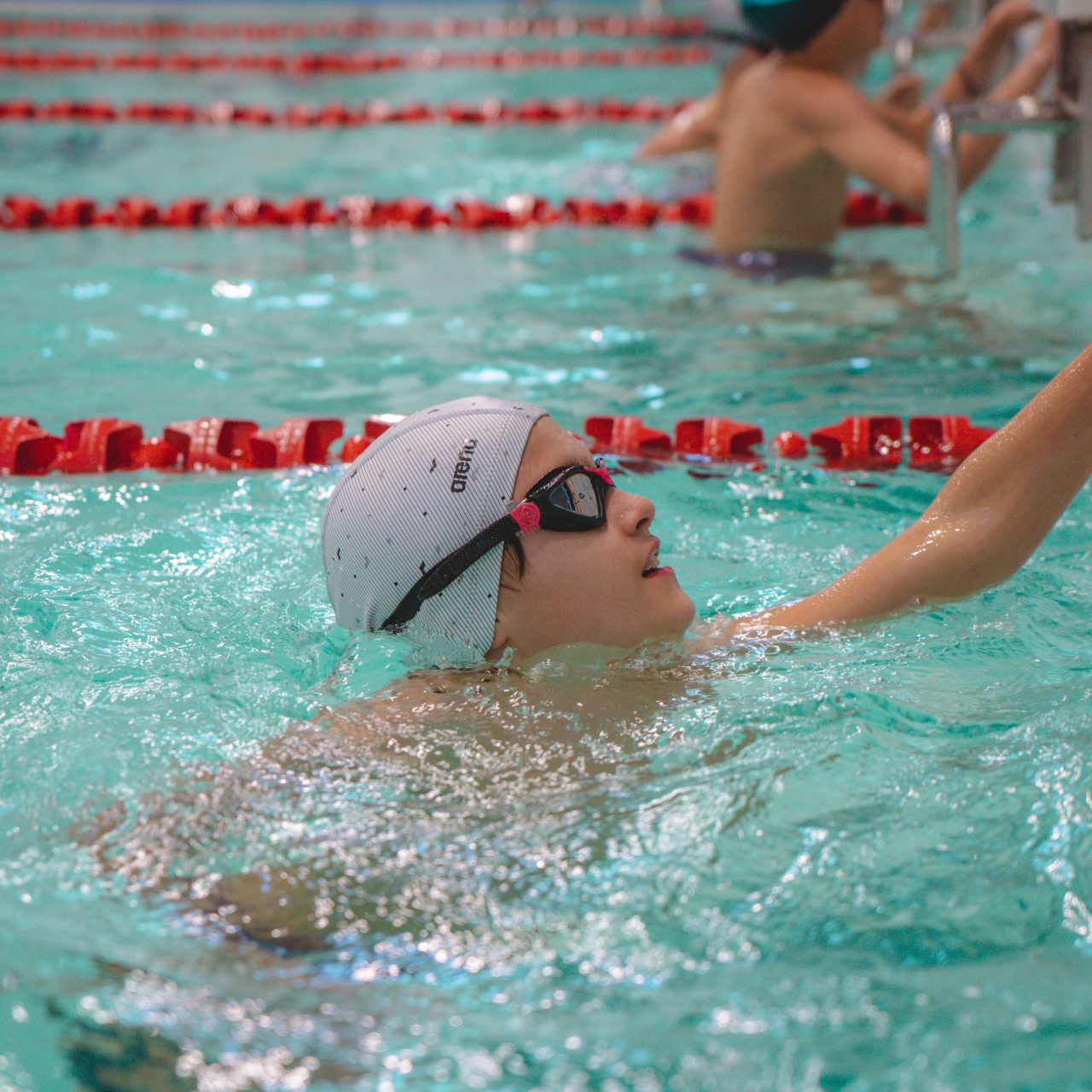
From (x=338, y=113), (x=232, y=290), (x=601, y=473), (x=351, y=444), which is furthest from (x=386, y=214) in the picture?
(x=601, y=473)

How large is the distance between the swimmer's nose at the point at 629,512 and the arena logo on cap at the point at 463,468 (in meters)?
0.25

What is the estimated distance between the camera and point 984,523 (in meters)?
2.32

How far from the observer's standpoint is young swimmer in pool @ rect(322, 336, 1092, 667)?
6.95 feet

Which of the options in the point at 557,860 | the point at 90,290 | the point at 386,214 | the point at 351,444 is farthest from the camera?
the point at 386,214

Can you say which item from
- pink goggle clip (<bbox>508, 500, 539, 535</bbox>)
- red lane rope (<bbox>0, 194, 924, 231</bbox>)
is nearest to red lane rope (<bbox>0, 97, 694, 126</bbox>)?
red lane rope (<bbox>0, 194, 924, 231</bbox>)

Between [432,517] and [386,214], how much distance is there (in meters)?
5.86

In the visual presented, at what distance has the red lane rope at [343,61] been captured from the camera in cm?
1373

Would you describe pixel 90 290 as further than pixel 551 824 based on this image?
Yes

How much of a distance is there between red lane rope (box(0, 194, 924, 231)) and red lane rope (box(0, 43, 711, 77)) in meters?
6.76

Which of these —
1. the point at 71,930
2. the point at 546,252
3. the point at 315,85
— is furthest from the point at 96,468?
the point at 315,85

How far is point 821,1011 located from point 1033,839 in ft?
1.64

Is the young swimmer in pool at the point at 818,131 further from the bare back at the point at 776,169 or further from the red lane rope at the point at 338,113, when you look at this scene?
the red lane rope at the point at 338,113

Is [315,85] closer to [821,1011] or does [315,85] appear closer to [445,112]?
[445,112]

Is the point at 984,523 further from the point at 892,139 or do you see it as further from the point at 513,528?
the point at 892,139
